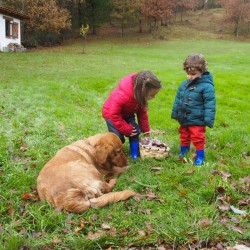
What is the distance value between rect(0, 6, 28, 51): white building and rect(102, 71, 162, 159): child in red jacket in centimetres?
2764

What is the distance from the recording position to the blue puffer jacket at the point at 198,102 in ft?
17.8

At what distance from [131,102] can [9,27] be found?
1198 inches

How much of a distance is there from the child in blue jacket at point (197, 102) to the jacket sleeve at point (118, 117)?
1025 mm

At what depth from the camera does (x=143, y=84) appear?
520 centimetres

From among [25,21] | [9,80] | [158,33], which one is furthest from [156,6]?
[9,80]

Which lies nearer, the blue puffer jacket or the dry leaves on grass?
the dry leaves on grass

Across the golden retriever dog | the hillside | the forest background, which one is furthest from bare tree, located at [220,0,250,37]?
the golden retriever dog

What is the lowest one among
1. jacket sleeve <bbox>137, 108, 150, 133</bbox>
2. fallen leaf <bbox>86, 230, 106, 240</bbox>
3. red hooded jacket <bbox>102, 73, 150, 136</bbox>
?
fallen leaf <bbox>86, 230, 106, 240</bbox>

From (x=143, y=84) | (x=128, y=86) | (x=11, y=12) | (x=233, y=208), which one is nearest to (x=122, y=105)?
(x=128, y=86)

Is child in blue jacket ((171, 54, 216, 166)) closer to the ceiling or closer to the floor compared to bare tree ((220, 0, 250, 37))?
closer to the floor

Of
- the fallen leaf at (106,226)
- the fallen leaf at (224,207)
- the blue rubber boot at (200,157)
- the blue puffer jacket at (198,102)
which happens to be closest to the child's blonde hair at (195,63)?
the blue puffer jacket at (198,102)

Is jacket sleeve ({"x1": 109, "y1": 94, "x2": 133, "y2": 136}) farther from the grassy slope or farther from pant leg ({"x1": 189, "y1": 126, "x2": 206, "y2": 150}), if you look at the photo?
pant leg ({"x1": 189, "y1": 126, "x2": 206, "y2": 150})

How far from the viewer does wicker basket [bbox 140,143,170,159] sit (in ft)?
18.4

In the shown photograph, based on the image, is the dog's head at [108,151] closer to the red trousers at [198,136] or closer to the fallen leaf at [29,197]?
the fallen leaf at [29,197]
